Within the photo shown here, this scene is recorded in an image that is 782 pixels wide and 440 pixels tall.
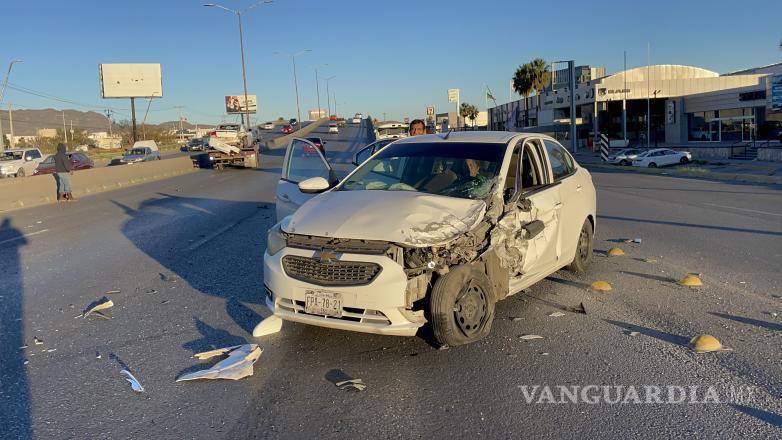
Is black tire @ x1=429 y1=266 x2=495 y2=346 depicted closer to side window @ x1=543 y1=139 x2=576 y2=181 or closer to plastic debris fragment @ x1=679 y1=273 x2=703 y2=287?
side window @ x1=543 y1=139 x2=576 y2=181

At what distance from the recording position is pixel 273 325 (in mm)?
5688

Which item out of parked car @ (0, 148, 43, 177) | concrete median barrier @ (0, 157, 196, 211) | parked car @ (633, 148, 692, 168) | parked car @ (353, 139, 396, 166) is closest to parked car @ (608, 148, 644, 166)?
parked car @ (633, 148, 692, 168)

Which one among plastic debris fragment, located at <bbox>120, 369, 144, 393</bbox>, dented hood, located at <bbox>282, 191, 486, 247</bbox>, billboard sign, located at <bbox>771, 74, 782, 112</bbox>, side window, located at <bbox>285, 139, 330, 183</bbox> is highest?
billboard sign, located at <bbox>771, 74, 782, 112</bbox>

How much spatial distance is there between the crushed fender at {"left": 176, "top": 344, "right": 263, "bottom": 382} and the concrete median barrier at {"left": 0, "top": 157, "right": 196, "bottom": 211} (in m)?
18.0

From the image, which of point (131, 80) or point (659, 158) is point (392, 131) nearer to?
point (659, 158)

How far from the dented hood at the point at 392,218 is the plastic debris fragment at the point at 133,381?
157 centimetres

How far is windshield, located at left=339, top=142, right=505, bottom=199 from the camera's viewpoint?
598cm

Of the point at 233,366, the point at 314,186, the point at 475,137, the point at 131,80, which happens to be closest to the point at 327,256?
the point at 233,366

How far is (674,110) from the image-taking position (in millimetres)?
65625

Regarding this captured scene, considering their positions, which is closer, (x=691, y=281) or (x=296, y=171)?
(x=691, y=281)

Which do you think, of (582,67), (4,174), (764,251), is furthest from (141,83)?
(764,251)

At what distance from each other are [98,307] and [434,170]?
12.0ft

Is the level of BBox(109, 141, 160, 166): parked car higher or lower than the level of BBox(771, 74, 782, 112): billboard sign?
lower

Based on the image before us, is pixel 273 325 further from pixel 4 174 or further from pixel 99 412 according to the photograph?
pixel 4 174
